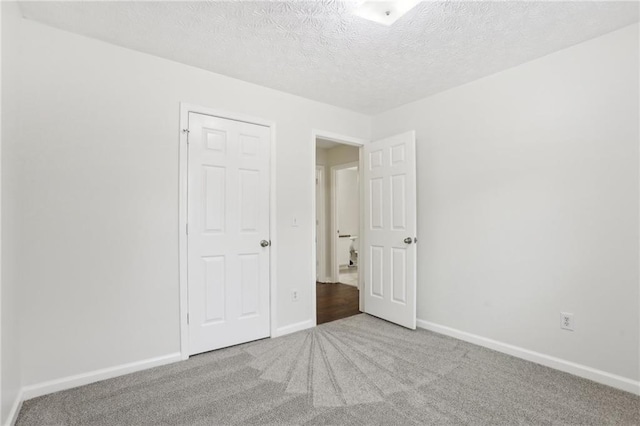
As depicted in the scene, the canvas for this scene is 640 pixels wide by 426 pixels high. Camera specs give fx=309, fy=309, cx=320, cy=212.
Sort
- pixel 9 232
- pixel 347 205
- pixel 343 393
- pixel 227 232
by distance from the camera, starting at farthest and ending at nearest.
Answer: pixel 347 205, pixel 227 232, pixel 343 393, pixel 9 232

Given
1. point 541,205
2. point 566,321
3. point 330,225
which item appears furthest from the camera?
point 330,225

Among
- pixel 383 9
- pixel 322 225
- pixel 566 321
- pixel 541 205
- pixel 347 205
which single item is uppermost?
pixel 383 9

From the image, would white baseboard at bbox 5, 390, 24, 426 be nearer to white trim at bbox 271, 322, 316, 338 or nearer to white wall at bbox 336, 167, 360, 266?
white trim at bbox 271, 322, 316, 338

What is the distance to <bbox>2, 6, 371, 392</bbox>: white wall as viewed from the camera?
202 centimetres

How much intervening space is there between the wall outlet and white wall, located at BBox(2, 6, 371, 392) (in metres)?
3.03

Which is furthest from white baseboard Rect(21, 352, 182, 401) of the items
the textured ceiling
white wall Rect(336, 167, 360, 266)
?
white wall Rect(336, 167, 360, 266)

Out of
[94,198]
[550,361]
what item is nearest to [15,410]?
[94,198]

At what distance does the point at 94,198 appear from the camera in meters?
2.21

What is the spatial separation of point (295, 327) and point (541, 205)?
2.50 metres

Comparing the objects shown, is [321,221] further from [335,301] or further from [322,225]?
[335,301]

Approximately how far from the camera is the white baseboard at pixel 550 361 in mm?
2088

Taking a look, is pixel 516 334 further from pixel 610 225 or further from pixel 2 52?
pixel 2 52

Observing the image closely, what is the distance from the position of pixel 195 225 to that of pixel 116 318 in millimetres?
879

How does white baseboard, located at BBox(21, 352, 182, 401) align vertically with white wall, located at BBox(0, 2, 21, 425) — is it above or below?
below
